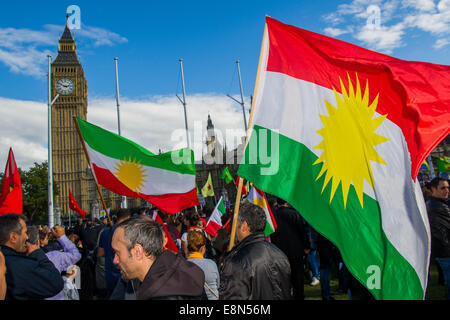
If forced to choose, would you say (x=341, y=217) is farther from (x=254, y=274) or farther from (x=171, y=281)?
(x=171, y=281)

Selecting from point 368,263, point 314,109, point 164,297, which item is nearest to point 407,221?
point 368,263

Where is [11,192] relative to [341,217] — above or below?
above

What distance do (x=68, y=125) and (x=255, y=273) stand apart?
2950 inches

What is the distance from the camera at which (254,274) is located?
2342mm

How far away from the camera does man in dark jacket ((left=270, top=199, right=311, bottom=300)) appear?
5441mm

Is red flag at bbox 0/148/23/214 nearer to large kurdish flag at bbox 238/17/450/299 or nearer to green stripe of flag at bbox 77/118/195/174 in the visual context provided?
green stripe of flag at bbox 77/118/195/174

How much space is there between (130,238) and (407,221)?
6.47 ft

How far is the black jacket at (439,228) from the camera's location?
3857 mm

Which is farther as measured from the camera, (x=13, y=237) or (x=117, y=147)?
(x=117, y=147)

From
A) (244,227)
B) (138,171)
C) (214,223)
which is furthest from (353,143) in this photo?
(214,223)

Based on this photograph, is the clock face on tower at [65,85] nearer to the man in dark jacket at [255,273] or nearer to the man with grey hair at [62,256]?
the man with grey hair at [62,256]

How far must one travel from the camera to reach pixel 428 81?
3049mm

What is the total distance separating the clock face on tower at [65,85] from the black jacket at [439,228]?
71784 mm

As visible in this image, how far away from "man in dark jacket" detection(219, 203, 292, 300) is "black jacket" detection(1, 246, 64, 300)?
1376mm
